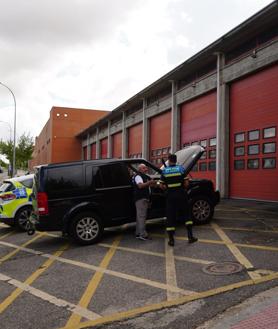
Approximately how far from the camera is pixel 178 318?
4.29 metres

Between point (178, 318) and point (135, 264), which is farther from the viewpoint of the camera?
point (135, 264)

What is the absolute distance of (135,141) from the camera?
28.9 meters

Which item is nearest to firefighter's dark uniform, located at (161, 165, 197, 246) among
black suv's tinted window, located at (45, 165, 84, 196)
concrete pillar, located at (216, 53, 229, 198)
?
black suv's tinted window, located at (45, 165, 84, 196)

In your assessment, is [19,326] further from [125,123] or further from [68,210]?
[125,123]

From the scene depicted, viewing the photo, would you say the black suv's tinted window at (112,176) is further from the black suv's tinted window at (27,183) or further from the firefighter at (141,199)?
the black suv's tinted window at (27,183)

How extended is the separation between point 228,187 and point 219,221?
23.7 ft

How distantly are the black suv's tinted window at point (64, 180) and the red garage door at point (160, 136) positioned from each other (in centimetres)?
1466

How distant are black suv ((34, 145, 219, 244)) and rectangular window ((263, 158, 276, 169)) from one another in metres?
5.96

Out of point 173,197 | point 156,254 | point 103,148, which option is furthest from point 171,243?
point 103,148

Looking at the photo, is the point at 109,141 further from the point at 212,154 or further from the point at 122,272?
the point at 122,272

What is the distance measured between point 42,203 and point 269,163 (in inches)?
368

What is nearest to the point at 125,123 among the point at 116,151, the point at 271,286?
the point at 116,151

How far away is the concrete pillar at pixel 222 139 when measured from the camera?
17.0 meters

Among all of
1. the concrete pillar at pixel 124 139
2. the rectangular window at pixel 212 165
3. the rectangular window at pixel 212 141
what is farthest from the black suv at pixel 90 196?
the concrete pillar at pixel 124 139
